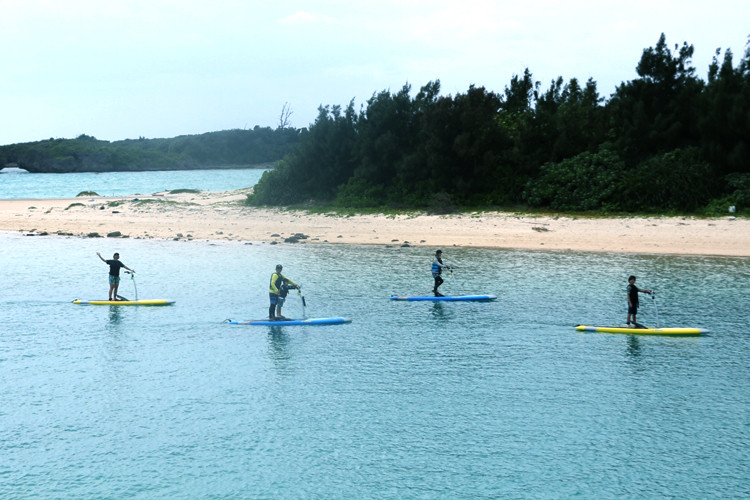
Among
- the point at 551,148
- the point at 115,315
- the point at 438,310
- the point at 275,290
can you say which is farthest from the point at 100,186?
the point at 438,310

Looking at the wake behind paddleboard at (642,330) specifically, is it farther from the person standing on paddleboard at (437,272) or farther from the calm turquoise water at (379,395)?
the person standing on paddleboard at (437,272)

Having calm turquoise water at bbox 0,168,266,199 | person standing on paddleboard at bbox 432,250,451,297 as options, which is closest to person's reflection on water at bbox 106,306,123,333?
person standing on paddleboard at bbox 432,250,451,297

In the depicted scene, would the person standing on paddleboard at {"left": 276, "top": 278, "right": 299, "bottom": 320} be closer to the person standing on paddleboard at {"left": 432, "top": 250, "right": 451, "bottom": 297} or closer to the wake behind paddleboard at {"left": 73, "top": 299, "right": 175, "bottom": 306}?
the wake behind paddleboard at {"left": 73, "top": 299, "right": 175, "bottom": 306}

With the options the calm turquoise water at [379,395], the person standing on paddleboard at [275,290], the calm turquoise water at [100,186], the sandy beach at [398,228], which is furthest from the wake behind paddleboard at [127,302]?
the calm turquoise water at [100,186]

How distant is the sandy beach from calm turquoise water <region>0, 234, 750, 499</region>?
8140 mm

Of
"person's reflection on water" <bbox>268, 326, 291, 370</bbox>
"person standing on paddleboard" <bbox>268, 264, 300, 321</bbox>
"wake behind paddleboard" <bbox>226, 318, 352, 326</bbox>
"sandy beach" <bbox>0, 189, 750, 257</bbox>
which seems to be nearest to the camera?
"person's reflection on water" <bbox>268, 326, 291, 370</bbox>

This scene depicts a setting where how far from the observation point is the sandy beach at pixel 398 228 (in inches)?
1660

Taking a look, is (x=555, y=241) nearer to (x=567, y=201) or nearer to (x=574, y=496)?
(x=567, y=201)

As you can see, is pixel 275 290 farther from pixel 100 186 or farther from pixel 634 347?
pixel 100 186

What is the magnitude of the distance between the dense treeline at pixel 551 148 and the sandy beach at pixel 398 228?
9.21 feet

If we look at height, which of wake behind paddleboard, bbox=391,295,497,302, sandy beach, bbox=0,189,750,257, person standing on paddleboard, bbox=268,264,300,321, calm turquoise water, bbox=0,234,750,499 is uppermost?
sandy beach, bbox=0,189,750,257

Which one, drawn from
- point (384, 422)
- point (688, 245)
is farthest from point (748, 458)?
point (688, 245)

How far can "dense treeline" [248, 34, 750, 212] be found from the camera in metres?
47.3

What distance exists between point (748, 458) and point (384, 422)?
817cm
